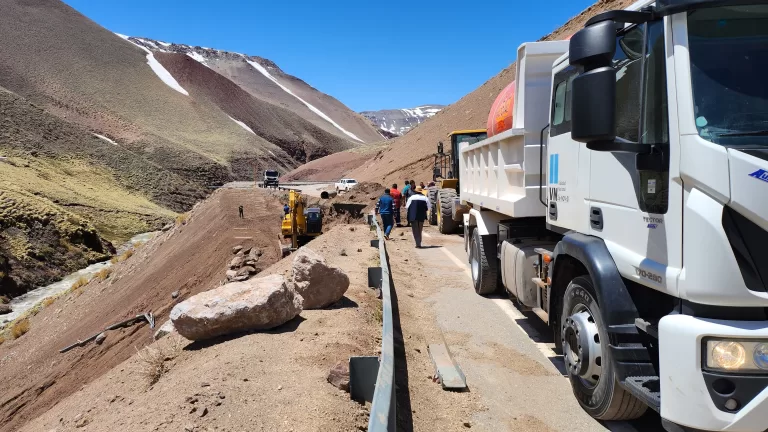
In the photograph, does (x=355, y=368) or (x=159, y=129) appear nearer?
(x=355, y=368)

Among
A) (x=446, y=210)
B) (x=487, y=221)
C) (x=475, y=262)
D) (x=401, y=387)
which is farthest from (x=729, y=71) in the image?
(x=446, y=210)

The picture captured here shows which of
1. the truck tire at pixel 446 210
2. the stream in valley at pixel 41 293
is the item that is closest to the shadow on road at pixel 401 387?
the truck tire at pixel 446 210

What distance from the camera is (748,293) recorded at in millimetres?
3018

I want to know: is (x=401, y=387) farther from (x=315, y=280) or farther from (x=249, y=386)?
(x=315, y=280)

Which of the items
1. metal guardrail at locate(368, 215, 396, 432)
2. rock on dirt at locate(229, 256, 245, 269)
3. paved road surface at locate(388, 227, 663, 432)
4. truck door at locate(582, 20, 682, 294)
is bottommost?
rock on dirt at locate(229, 256, 245, 269)

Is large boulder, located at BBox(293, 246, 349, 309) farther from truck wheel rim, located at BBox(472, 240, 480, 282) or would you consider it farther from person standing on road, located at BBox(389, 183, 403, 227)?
person standing on road, located at BBox(389, 183, 403, 227)

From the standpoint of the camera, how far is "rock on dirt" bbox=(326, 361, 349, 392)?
16.0 feet

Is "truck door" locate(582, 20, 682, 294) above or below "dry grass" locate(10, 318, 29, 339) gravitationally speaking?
above

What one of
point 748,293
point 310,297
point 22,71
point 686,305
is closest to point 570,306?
point 686,305

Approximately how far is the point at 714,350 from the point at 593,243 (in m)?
1.41

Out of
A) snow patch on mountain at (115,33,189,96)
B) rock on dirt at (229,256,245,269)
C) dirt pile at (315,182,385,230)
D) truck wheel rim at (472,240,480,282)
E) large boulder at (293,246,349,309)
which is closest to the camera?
large boulder at (293,246,349,309)

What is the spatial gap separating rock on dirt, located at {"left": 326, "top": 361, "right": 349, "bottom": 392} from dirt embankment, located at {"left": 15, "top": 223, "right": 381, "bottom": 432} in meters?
0.05

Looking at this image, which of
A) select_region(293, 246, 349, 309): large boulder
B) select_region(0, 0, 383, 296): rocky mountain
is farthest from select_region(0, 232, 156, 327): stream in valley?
select_region(293, 246, 349, 309): large boulder

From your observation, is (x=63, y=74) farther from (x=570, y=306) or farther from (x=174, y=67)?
(x=570, y=306)
